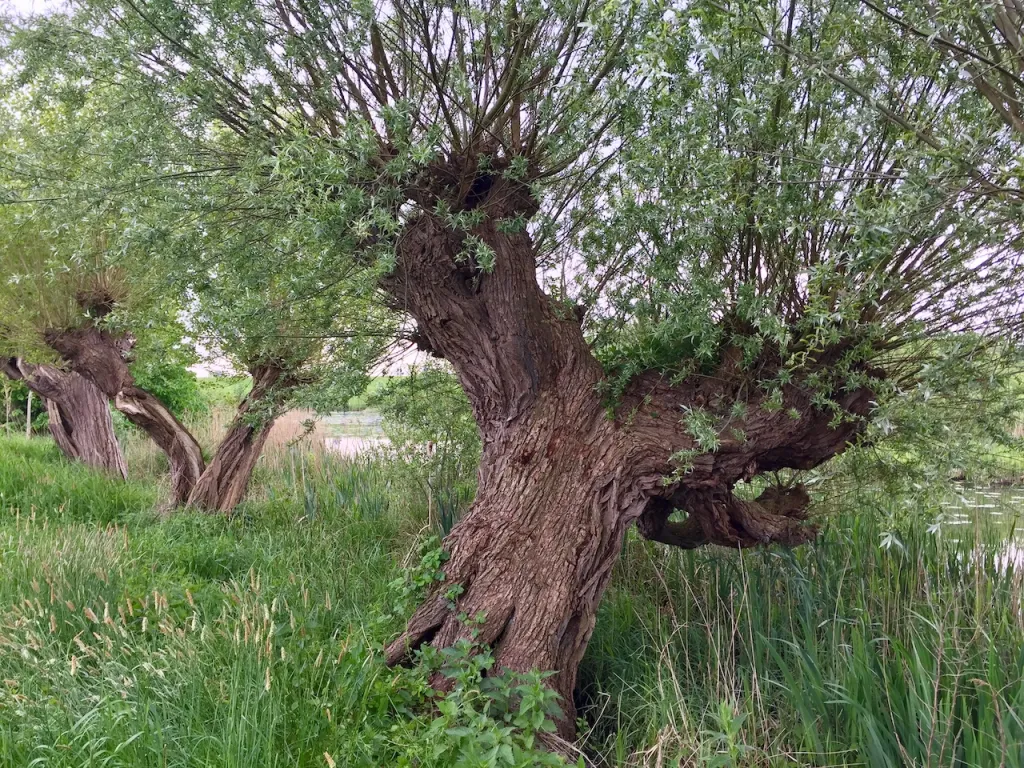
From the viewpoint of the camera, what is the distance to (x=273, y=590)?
4.19 m

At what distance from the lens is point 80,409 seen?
923 centimetres

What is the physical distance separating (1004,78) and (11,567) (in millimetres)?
5552

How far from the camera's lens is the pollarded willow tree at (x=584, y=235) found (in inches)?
109

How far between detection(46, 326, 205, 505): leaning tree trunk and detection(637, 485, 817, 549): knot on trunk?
5296 mm

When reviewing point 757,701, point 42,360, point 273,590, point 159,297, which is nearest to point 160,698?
point 273,590

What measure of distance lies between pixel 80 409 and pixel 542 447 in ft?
27.0

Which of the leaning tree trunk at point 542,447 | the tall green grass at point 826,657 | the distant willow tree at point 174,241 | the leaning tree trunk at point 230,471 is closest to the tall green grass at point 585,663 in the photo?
the tall green grass at point 826,657

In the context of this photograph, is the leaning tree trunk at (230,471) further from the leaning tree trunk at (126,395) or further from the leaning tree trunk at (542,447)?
the leaning tree trunk at (542,447)

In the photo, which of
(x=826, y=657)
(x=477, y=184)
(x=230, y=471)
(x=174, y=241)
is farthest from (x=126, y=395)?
(x=826, y=657)

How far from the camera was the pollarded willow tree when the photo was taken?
9.09 ft

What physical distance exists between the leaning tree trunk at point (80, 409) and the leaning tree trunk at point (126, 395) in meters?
1.89

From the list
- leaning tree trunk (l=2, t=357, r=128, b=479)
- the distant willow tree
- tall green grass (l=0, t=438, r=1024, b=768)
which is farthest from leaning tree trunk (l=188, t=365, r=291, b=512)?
leaning tree trunk (l=2, t=357, r=128, b=479)

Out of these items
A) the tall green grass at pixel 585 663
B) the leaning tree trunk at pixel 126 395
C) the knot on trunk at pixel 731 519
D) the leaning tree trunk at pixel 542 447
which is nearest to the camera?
the tall green grass at pixel 585 663

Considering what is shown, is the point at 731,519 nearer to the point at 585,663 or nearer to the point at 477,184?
the point at 585,663
